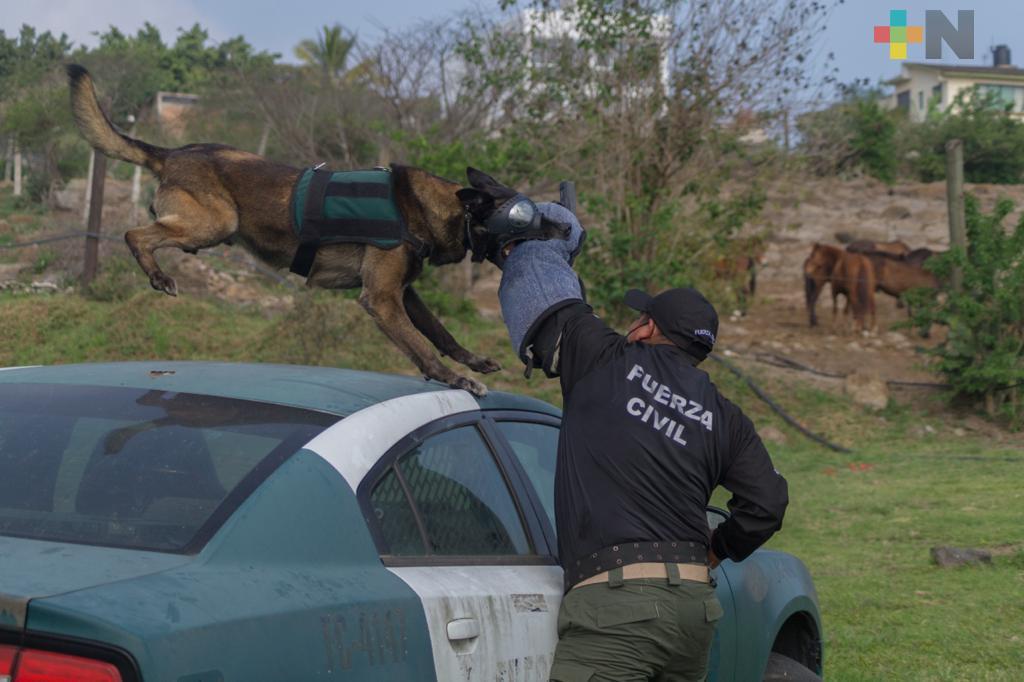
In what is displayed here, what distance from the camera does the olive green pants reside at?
9.87 ft

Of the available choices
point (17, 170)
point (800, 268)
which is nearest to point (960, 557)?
point (800, 268)

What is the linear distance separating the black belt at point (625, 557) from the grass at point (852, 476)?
2791 mm

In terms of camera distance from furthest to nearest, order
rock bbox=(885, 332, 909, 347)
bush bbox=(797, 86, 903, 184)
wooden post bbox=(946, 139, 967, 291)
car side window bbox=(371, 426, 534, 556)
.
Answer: rock bbox=(885, 332, 909, 347) < bush bbox=(797, 86, 903, 184) < wooden post bbox=(946, 139, 967, 291) < car side window bbox=(371, 426, 534, 556)

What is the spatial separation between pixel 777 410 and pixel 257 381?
11.1m

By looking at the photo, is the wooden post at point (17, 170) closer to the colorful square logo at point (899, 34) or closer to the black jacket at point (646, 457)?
the colorful square logo at point (899, 34)

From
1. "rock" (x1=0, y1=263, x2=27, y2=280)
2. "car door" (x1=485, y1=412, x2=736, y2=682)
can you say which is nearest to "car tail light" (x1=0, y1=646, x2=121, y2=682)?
"car door" (x1=485, y1=412, x2=736, y2=682)

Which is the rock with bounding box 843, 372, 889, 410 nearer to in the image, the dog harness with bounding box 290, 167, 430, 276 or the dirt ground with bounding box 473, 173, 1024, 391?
the dirt ground with bounding box 473, 173, 1024, 391

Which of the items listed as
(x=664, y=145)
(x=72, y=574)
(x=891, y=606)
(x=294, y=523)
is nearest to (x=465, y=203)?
(x=294, y=523)

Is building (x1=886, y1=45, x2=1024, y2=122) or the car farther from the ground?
building (x1=886, y1=45, x2=1024, y2=122)

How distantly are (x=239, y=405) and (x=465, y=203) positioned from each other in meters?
1.49

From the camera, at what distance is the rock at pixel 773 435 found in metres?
13.3

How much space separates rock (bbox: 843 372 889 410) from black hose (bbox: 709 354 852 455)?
1079mm

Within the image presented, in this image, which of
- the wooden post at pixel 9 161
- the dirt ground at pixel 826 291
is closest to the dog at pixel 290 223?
the dirt ground at pixel 826 291

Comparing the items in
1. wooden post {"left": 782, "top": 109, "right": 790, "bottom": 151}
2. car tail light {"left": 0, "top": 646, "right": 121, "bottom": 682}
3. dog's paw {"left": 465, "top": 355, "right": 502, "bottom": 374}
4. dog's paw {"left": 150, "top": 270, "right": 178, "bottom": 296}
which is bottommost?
car tail light {"left": 0, "top": 646, "right": 121, "bottom": 682}
